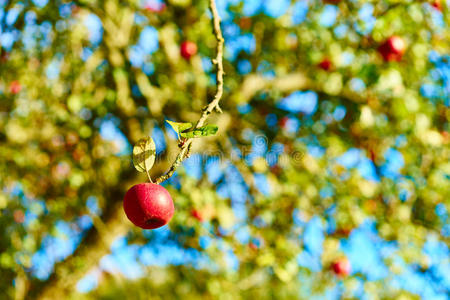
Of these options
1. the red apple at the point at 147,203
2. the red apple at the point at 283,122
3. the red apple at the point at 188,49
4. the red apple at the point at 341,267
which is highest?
the red apple at the point at 147,203

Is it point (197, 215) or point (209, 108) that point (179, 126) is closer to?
point (209, 108)

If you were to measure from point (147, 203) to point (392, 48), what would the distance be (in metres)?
2.51

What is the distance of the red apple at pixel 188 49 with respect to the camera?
3.46m

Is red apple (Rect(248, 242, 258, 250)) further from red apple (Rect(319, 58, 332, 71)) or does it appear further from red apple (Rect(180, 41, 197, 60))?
red apple (Rect(180, 41, 197, 60))

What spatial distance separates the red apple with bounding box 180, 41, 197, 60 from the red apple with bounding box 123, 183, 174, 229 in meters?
2.46

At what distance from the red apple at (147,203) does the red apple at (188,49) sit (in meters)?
2.46

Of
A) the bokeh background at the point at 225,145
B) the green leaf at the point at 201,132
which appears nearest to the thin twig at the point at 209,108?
the green leaf at the point at 201,132

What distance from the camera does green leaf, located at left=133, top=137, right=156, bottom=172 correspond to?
1087mm

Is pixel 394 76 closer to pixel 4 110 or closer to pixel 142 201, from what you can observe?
pixel 142 201

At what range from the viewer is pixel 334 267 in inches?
148

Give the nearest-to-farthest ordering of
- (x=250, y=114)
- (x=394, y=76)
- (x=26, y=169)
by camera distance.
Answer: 1. (x=394, y=76)
2. (x=250, y=114)
3. (x=26, y=169)

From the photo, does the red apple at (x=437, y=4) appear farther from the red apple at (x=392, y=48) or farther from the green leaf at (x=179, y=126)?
the green leaf at (x=179, y=126)

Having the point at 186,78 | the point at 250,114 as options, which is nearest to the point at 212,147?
the point at 250,114

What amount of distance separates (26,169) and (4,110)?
0.66 m
